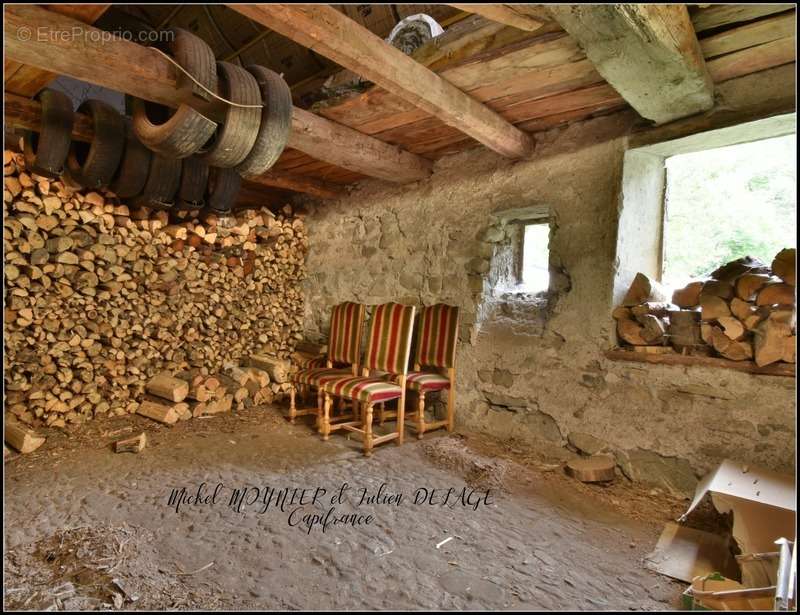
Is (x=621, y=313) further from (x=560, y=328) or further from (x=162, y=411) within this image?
(x=162, y=411)

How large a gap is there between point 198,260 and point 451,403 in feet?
8.37

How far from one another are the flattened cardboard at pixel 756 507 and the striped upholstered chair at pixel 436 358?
1856 mm

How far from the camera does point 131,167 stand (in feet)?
10.0

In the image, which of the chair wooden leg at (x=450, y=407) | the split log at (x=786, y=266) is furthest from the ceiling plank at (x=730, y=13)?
the chair wooden leg at (x=450, y=407)

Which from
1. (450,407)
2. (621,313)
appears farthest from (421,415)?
(621,313)

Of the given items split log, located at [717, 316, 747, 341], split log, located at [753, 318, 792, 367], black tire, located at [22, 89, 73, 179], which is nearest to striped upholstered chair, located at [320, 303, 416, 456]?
split log, located at [717, 316, 747, 341]

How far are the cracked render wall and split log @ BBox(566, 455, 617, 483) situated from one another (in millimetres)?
78

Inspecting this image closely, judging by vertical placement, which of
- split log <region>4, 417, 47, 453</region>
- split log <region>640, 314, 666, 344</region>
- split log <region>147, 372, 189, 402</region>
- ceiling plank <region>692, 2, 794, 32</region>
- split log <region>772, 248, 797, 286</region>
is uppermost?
ceiling plank <region>692, 2, 794, 32</region>

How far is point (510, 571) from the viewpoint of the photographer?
72.9 inches

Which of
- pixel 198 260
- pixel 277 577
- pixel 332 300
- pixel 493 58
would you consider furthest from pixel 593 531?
pixel 198 260

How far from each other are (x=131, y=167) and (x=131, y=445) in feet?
6.24

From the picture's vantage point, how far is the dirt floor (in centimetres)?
167

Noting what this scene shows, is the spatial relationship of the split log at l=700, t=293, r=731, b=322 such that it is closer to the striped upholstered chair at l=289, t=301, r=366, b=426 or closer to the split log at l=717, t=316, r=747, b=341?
the split log at l=717, t=316, r=747, b=341

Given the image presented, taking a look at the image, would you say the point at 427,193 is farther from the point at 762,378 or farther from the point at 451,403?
the point at 762,378
